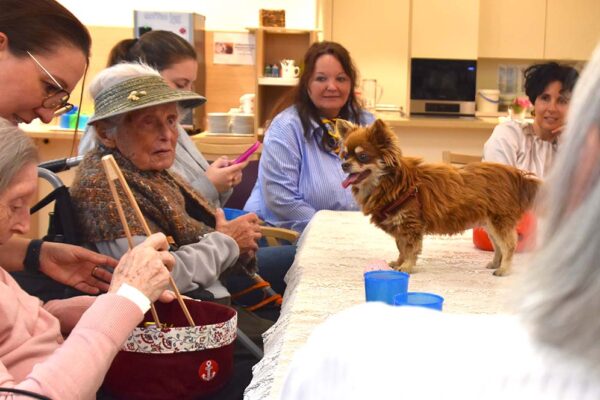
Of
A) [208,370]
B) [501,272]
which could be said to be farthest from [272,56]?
[208,370]

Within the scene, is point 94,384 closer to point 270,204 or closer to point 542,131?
point 270,204

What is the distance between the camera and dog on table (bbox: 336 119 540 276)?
1.83 m

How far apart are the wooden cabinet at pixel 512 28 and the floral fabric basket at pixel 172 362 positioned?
16.9 ft

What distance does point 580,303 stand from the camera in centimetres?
49

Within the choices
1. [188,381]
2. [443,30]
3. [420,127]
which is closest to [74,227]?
[188,381]

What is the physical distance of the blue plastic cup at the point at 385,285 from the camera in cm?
139

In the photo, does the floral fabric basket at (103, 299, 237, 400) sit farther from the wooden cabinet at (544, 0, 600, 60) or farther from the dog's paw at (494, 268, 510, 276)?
the wooden cabinet at (544, 0, 600, 60)

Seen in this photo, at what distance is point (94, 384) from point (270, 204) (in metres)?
1.95

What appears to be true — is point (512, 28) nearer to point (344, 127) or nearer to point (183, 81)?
point (183, 81)

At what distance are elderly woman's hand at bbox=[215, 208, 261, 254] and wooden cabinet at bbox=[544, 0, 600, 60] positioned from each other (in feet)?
15.2

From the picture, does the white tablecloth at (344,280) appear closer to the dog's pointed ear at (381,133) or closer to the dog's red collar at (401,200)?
the dog's red collar at (401,200)

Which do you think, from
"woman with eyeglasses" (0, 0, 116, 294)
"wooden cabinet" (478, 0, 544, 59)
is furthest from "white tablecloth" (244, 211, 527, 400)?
"wooden cabinet" (478, 0, 544, 59)

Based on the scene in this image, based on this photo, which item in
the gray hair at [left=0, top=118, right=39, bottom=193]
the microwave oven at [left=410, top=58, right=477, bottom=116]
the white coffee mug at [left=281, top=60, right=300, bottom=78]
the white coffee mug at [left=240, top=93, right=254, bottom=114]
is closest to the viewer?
the gray hair at [left=0, top=118, right=39, bottom=193]

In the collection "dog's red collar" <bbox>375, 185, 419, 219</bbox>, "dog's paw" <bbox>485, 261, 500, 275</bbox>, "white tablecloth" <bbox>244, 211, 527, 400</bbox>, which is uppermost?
"dog's red collar" <bbox>375, 185, 419, 219</bbox>
